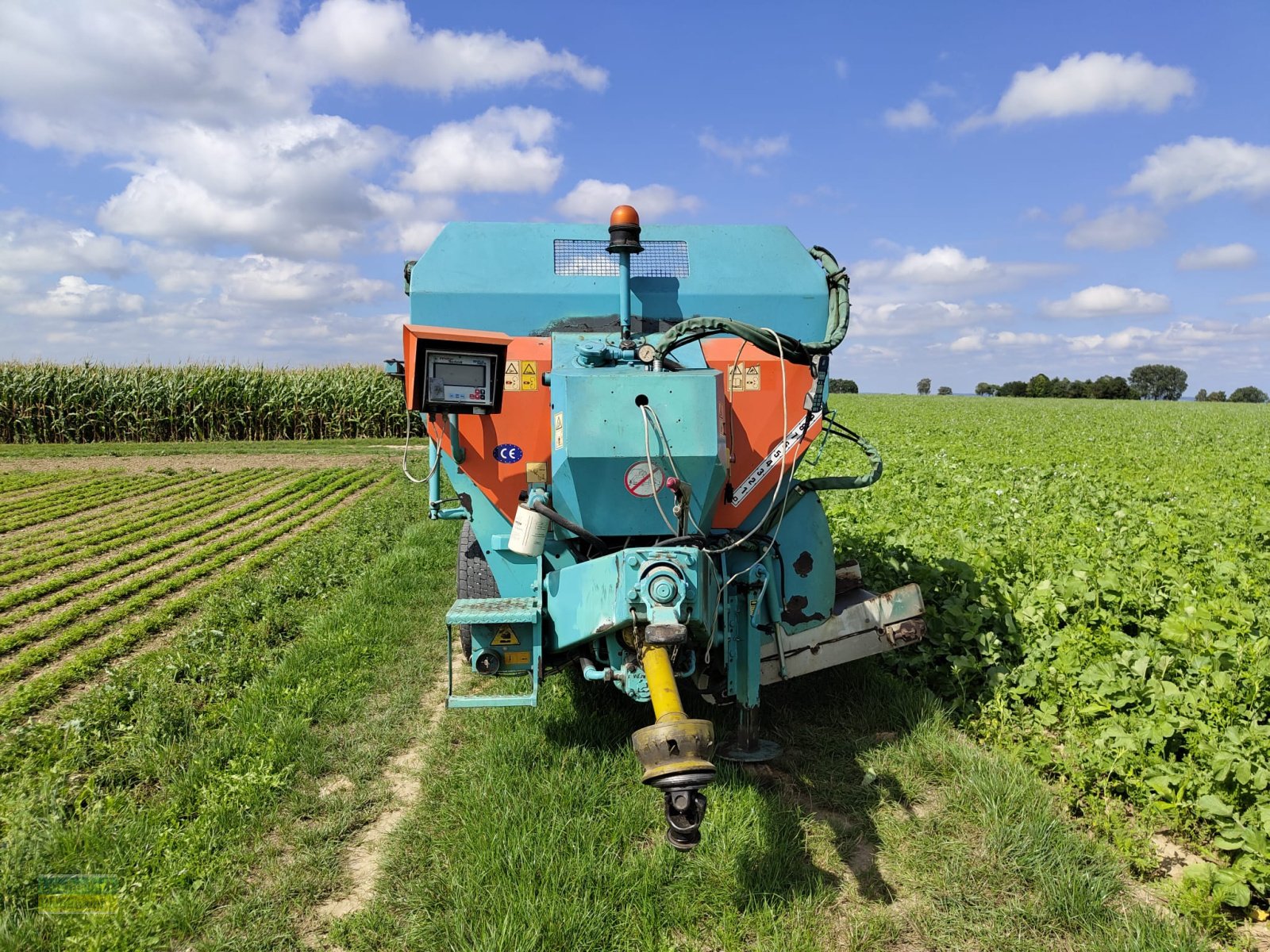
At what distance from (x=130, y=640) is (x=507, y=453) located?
4.09 metres

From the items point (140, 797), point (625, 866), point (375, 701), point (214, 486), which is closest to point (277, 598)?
point (375, 701)

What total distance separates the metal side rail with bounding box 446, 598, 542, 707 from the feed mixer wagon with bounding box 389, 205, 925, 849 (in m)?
0.01

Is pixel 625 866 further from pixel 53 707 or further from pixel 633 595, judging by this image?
pixel 53 707

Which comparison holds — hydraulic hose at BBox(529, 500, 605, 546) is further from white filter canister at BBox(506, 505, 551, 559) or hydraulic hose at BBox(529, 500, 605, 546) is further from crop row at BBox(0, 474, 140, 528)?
crop row at BBox(0, 474, 140, 528)

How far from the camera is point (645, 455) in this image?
10.5 ft

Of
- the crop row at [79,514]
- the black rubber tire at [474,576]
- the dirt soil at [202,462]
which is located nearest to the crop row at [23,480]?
the dirt soil at [202,462]

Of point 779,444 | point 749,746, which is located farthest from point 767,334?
point 749,746

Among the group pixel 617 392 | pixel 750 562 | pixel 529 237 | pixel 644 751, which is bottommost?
pixel 644 751

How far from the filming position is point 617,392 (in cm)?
323

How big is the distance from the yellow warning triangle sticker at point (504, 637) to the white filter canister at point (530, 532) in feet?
1.19

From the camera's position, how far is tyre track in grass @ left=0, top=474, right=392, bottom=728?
193 inches

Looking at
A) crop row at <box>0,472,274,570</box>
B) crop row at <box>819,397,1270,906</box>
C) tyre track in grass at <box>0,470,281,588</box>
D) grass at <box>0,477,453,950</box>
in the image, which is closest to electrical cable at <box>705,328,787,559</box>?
crop row at <box>819,397,1270,906</box>

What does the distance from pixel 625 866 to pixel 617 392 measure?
5.94 feet

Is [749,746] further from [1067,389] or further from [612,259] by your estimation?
[1067,389]
